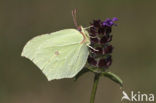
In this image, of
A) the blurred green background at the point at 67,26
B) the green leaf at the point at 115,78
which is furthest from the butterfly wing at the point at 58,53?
the blurred green background at the point at 67,26

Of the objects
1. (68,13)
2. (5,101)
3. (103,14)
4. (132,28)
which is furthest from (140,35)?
(5,101)

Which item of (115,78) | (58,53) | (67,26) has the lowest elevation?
(115,78)

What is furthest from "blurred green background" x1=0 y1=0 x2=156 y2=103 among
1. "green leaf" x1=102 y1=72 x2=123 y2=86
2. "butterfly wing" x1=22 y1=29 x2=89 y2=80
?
"green leaf" x1=102 y1=72 x2=123 y2=86

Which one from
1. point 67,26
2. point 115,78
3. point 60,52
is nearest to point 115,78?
point 115,78

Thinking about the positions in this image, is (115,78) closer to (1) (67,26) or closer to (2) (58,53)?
(2) (58,53)

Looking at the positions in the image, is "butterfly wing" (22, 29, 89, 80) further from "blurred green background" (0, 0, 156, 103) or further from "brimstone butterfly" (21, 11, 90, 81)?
"blurred green background" (0, 0, 156, 103)

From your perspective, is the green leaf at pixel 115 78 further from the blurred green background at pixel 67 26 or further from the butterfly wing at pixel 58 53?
the blurred green background at pixel 67 26

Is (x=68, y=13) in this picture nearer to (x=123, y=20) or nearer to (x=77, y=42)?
(x=123, y=20)
